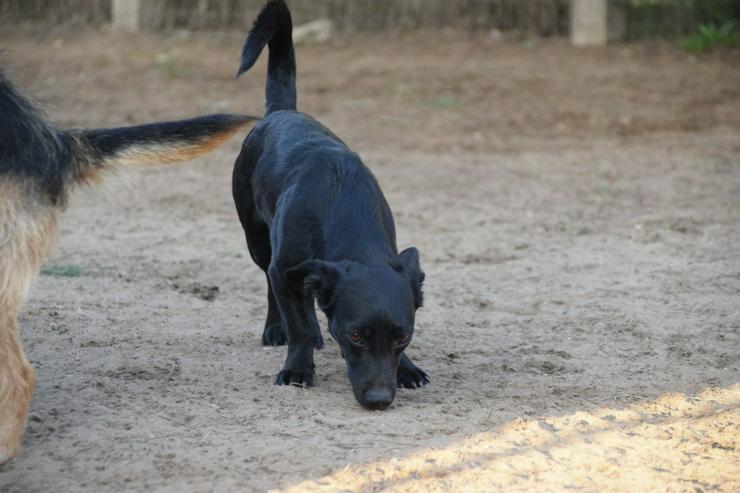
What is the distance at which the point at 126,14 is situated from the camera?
14.7m

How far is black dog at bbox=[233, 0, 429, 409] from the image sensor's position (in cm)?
432

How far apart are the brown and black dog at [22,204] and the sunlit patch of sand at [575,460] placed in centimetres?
122

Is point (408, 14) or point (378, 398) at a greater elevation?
point (408, 14)

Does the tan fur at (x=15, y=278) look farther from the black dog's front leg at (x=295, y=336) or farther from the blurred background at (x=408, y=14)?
the blurred background at (x=408, y=14)

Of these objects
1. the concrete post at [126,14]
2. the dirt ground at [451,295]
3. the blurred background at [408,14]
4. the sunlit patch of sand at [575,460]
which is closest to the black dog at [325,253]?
the dirt ground at [451,295]

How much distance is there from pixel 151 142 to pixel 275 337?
1.53 meters

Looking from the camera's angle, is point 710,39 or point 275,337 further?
point 710,39

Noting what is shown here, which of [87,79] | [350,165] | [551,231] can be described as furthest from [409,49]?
A: [350,165]

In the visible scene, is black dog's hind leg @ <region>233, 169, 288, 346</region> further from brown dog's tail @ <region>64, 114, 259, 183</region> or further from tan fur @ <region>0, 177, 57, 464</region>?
tan fur @ <region>0, 177, 57, 464</region>

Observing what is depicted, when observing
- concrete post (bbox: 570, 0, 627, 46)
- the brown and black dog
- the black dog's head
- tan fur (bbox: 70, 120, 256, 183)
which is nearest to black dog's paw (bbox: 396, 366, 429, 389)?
the black dog's head

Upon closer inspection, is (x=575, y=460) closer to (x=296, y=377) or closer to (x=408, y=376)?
(x=408, y=376)

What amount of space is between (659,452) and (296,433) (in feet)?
4.61

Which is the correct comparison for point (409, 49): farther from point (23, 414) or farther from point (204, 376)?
point (23, 414)

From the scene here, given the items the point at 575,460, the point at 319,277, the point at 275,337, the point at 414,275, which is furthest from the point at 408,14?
the point at 575,460
